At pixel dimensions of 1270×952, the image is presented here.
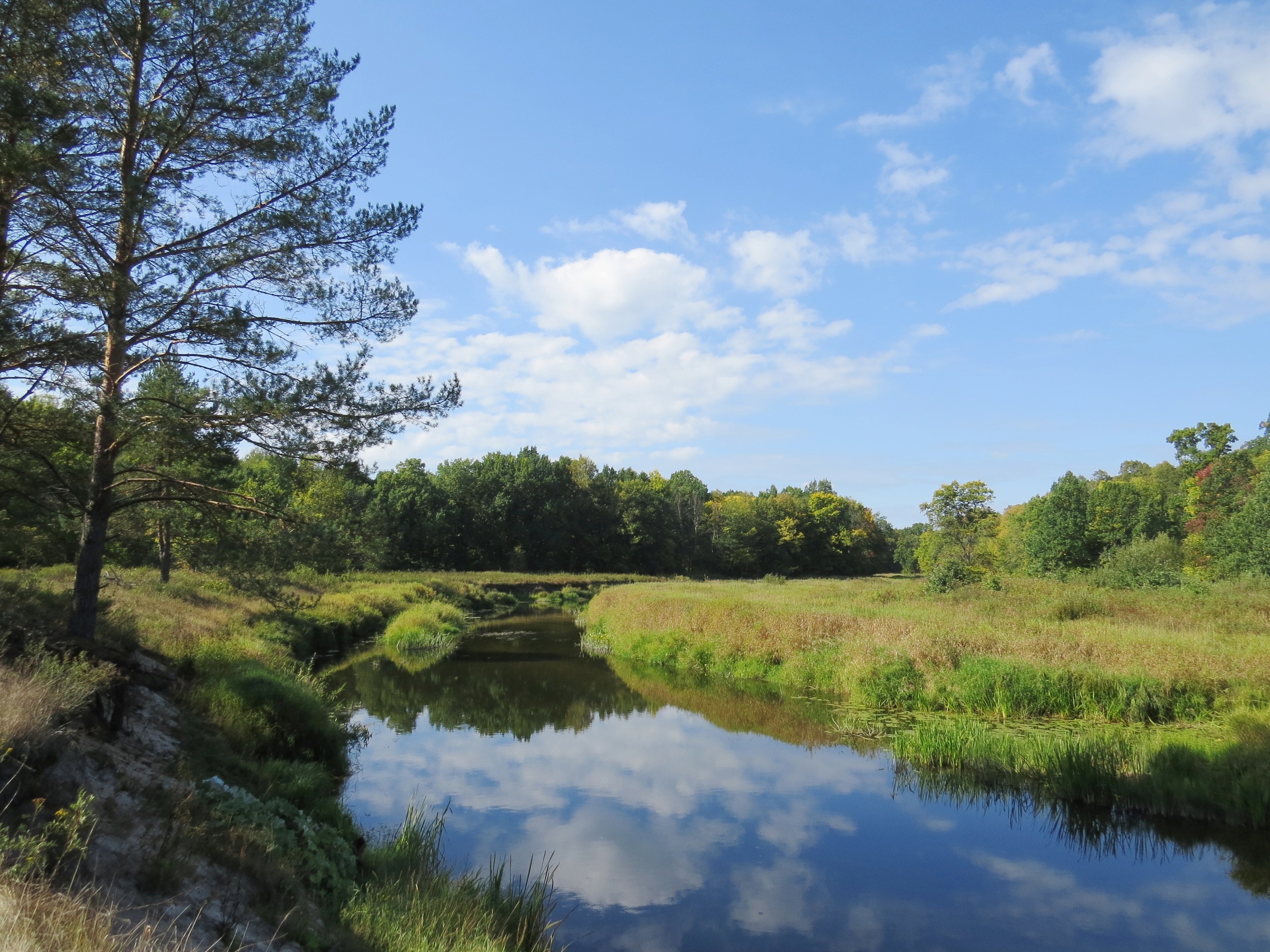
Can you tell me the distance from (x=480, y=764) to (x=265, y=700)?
4211mm

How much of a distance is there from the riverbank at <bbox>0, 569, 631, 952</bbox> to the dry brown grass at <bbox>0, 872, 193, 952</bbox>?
0.03 metres

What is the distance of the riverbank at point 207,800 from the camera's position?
4922 millimetres

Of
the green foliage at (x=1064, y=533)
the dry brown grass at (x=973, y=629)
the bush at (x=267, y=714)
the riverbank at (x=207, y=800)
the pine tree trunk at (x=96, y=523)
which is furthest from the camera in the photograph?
the green foliage at (x=1064, y=533)

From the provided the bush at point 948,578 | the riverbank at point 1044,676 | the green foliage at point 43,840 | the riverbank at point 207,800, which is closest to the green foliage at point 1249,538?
the bush at point 948,578

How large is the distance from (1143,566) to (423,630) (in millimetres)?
38930

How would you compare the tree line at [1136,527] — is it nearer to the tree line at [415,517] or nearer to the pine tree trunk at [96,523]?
the tree line at [415,517]

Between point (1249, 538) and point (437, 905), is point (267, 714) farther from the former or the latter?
point (1249, 538)

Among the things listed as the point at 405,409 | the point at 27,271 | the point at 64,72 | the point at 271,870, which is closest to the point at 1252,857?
the point at 271,870

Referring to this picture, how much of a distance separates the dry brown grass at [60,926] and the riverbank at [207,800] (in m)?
0.03

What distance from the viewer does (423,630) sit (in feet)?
93.7

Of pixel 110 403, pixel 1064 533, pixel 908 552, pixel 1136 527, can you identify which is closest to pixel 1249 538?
pixel 1064 533

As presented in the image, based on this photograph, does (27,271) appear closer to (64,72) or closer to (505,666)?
(64,72)

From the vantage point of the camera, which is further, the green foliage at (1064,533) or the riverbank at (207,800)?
the green foliage at (1064,533)

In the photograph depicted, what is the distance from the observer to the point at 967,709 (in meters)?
15.2
